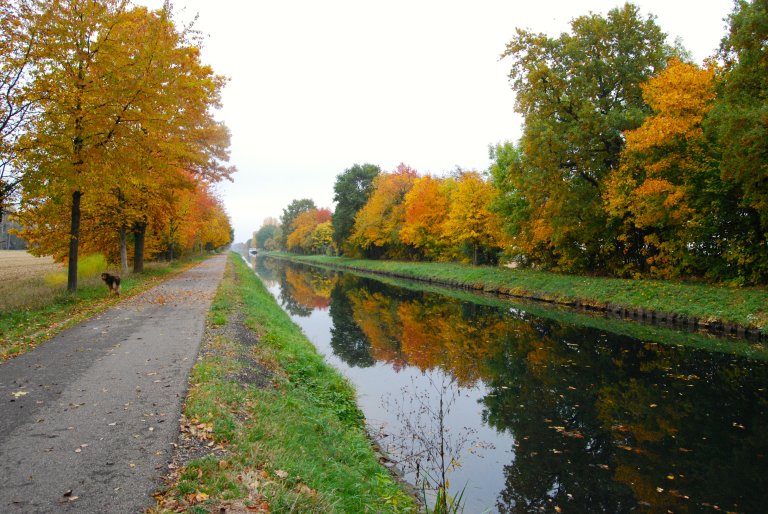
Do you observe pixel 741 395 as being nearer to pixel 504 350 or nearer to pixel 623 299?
pixel 504 350

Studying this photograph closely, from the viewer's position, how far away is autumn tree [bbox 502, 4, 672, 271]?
2288cm

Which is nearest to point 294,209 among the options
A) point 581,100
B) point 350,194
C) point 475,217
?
point 350,194

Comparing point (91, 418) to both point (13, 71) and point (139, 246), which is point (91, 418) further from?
point (139, 246)

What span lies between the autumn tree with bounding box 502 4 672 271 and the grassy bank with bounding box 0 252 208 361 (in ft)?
67.8

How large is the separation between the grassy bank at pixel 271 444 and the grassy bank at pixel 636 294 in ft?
48.1

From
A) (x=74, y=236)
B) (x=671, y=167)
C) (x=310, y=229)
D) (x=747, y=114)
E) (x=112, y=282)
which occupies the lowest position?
(x=112, y=282)

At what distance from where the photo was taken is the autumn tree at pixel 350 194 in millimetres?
65812

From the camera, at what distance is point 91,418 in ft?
18.4

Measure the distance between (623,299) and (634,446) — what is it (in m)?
A: 15.0

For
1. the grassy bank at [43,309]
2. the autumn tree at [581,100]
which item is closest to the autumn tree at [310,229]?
the autumn tree at [581,100]

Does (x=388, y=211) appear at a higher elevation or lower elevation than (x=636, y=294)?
higher

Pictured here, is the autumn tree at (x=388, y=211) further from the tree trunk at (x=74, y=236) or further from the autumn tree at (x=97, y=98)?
the tree trunk at (x=74, y=236)

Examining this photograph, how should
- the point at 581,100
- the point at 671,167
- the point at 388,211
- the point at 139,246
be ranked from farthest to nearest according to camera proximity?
the point at 388,211 < the point at 139,246 < the point at 581,100 < the point at 671,167

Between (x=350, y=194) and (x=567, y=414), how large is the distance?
5988 cm
